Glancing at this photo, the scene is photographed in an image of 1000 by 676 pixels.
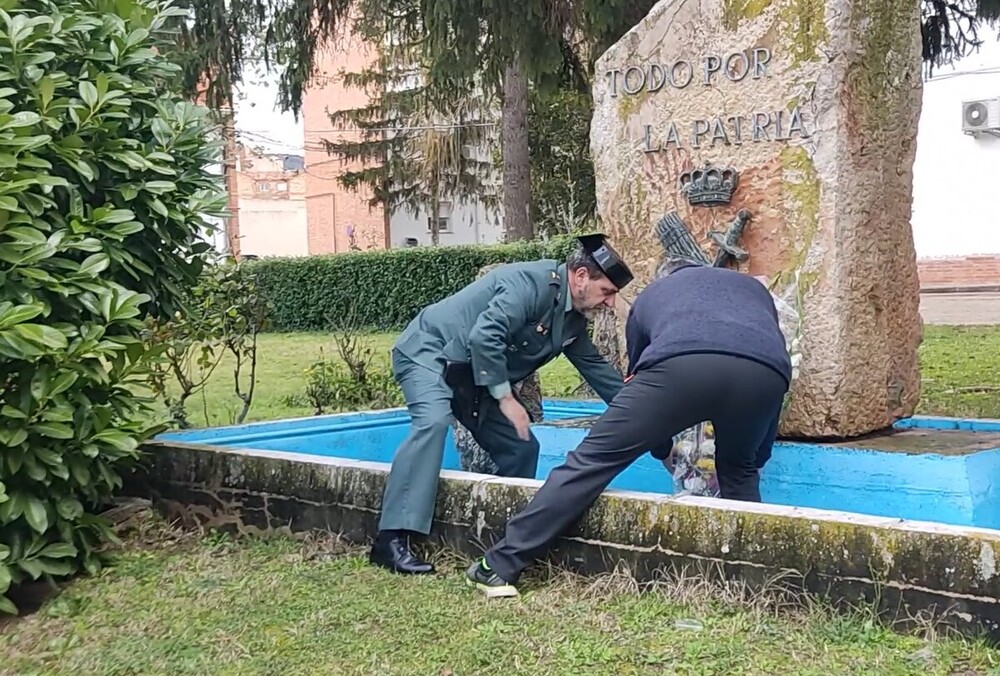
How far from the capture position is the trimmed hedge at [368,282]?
765 inches

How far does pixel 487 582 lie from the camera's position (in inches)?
165

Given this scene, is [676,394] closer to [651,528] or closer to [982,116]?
[651,528]

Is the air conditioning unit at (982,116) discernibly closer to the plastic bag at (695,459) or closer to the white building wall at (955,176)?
the white building wall at (955,176)

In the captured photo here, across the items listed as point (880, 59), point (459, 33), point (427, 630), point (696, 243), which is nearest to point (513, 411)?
point (427, 630)

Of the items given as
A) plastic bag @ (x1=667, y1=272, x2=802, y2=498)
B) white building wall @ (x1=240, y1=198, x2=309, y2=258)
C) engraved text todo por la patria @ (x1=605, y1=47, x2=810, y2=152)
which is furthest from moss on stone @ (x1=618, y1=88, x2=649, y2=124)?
white building wall @ (x1=240, y1=198, x2=309, y2=258)

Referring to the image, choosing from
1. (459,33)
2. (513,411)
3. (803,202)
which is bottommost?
(513,411)

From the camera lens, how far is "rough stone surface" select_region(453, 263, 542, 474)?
5.95m

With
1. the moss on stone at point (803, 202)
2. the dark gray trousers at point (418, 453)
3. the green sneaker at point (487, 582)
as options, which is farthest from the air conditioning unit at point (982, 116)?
the green sneaker at point (487, 582)

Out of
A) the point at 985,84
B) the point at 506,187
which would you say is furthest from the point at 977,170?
the point at 506,187

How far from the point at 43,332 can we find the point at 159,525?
153cm

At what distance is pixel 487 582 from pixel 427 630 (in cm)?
36

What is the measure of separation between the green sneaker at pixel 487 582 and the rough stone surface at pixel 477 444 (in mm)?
1464

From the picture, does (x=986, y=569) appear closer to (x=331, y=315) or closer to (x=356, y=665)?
(x=356, y=665)

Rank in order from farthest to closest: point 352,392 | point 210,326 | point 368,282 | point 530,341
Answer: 1. point 368,282
2. point 352,392
3. point 210,326
4. point 530,341
